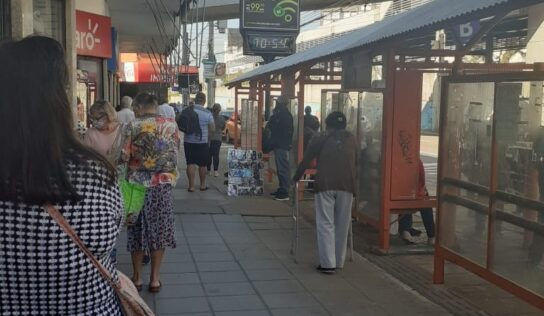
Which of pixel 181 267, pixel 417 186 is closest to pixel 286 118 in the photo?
pixel 417 186

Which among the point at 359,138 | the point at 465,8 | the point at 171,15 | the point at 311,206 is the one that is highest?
the point at 171,15

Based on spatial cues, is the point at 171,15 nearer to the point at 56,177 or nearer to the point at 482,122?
the point at 482,122

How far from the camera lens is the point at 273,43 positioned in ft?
61.2

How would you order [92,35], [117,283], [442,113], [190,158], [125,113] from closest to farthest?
[117,283], [442,113], [92,35], [125,113], [190,158]

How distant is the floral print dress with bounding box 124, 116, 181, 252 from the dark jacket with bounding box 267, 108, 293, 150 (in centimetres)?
577

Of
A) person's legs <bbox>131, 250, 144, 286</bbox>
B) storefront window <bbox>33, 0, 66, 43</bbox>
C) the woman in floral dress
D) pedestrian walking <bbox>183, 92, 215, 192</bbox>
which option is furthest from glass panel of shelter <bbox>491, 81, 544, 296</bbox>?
pedestrian walking <bbox>183, 92, 215, 192</bbox>

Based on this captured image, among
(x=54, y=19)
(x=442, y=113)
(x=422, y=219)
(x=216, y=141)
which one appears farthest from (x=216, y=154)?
(x=442, y=113)

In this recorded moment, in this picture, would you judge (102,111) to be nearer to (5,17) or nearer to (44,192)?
(5,17)

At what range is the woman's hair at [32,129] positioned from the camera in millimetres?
1747

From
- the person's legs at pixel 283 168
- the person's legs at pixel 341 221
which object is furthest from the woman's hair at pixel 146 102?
the person's legs at pixel 283 168

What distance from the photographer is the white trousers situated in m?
6.20

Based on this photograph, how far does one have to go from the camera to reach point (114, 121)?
5.55 meters

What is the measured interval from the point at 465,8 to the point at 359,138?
3726mm

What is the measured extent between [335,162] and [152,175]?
6.21 feet
